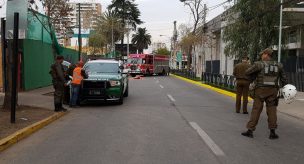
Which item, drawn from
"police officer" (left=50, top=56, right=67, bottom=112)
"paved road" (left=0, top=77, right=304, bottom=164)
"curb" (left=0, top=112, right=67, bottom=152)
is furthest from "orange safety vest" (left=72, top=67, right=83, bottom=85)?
"curb" (left=0, top=112, right=67, bottom=152)

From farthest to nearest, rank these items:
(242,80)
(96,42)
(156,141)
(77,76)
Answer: (96,42)
(77,76)
(242,80)
(156,141)

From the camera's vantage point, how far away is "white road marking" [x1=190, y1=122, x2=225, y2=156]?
8.52m

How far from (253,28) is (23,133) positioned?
20075mm

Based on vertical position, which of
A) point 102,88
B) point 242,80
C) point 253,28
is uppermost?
point 253,28

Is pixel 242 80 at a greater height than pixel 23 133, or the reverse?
pixel 242 80

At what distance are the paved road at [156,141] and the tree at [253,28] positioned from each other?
1337 cm

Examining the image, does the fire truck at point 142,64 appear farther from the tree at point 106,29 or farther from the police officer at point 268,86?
the police officer at point 268,86

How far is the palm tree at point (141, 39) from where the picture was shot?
137 m

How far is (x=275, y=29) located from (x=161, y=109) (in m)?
14.5

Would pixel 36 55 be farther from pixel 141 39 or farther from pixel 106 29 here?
pixel 141 39

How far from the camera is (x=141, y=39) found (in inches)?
5428

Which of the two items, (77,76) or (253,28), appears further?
(253,28)

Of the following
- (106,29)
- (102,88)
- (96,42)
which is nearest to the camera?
(102,88)

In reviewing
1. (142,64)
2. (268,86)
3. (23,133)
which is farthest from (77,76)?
(142,64)
